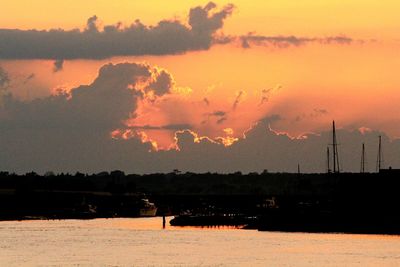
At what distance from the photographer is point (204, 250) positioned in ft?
534

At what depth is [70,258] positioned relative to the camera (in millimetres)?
148000

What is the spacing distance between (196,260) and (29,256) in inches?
832

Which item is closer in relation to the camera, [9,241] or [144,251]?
[144,251]

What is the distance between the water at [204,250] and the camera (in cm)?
14200

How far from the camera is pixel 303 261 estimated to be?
144 meters

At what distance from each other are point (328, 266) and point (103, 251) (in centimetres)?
3631

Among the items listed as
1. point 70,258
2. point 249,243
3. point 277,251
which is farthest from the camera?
point 249,243

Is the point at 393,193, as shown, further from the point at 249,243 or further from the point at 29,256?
the point at 29,256

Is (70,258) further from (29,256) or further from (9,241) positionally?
(9,241)

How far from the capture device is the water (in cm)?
14200

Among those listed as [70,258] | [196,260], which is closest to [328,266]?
[196,260]

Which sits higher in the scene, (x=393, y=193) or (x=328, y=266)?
(x=393, y=193)

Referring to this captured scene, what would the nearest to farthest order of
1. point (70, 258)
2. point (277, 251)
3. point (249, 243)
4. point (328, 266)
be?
point (328, 266) → point (70, 258) → point (277, 251) → point (249, 243)

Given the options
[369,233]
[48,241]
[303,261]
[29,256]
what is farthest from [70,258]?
[369,233]
